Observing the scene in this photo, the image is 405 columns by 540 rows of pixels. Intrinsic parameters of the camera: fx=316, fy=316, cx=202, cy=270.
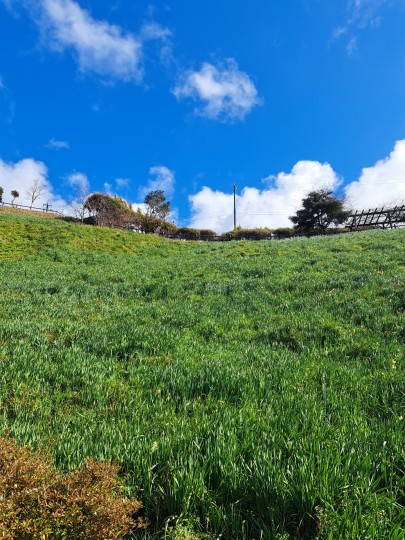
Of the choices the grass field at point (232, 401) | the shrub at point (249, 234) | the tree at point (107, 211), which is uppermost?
the tree at point (107, 211)

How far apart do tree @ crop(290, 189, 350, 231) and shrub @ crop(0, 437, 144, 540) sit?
185 ft

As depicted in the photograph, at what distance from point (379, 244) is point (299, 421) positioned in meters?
19.7

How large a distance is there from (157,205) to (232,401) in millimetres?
58896

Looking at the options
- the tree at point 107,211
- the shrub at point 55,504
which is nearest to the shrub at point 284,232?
the tree at point 107,211

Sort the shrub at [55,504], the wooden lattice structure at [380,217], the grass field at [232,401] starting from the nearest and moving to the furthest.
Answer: the shrub at [55,504] → the grass field at [232,401] → the wooden lattice structure at [380,217]

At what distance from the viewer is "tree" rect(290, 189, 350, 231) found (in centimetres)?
5306

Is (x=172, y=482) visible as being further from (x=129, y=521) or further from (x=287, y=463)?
(x=287, y=463)

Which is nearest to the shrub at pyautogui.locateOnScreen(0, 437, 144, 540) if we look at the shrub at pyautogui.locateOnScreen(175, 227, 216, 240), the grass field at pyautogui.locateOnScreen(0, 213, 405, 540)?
the grass field at pyautogui.locateOnScreen(0, 213, 405, 540)

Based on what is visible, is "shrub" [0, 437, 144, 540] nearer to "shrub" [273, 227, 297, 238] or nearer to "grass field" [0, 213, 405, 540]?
"grass field" [0, 213, 405, 540]

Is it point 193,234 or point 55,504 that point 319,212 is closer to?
point 193,234

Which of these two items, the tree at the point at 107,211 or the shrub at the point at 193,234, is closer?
the tree at the point at 107,211

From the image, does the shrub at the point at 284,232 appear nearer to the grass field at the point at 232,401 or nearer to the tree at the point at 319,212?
the tree at the point at 319,212

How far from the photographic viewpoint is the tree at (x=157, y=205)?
60.4m

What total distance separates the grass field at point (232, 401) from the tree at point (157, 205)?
166 ft
